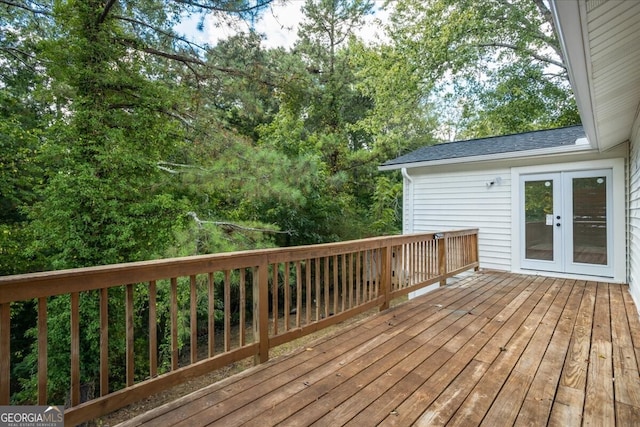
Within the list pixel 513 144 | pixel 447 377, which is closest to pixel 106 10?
pixel 447 377

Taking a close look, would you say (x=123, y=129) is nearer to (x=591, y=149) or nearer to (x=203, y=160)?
(x=203, y=160)

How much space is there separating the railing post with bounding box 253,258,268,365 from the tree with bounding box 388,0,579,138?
982 centimetres

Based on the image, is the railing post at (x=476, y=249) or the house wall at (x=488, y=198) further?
the railing post at (x=476, y=249)

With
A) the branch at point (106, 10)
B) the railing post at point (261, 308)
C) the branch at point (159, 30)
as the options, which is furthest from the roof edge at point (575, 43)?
the branch at point (159, 30)

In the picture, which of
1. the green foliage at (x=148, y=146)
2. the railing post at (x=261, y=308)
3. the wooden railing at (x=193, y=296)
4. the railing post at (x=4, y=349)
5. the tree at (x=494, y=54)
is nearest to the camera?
the railing post at (x=4, y=349)

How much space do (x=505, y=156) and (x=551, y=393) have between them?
461 cm

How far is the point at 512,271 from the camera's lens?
6012 millimetres

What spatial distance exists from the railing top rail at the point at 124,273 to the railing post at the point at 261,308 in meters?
0.10

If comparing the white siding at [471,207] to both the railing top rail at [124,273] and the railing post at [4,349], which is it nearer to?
the railing top rail at [124,273]

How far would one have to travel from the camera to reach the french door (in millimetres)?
5133

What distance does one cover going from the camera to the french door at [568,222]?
513cm

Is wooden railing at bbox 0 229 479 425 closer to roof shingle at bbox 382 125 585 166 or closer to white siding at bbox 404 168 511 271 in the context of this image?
white siding at bbox 404 168 511 271

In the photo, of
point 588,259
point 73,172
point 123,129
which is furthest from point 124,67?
point 588,259

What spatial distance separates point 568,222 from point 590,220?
295mm
